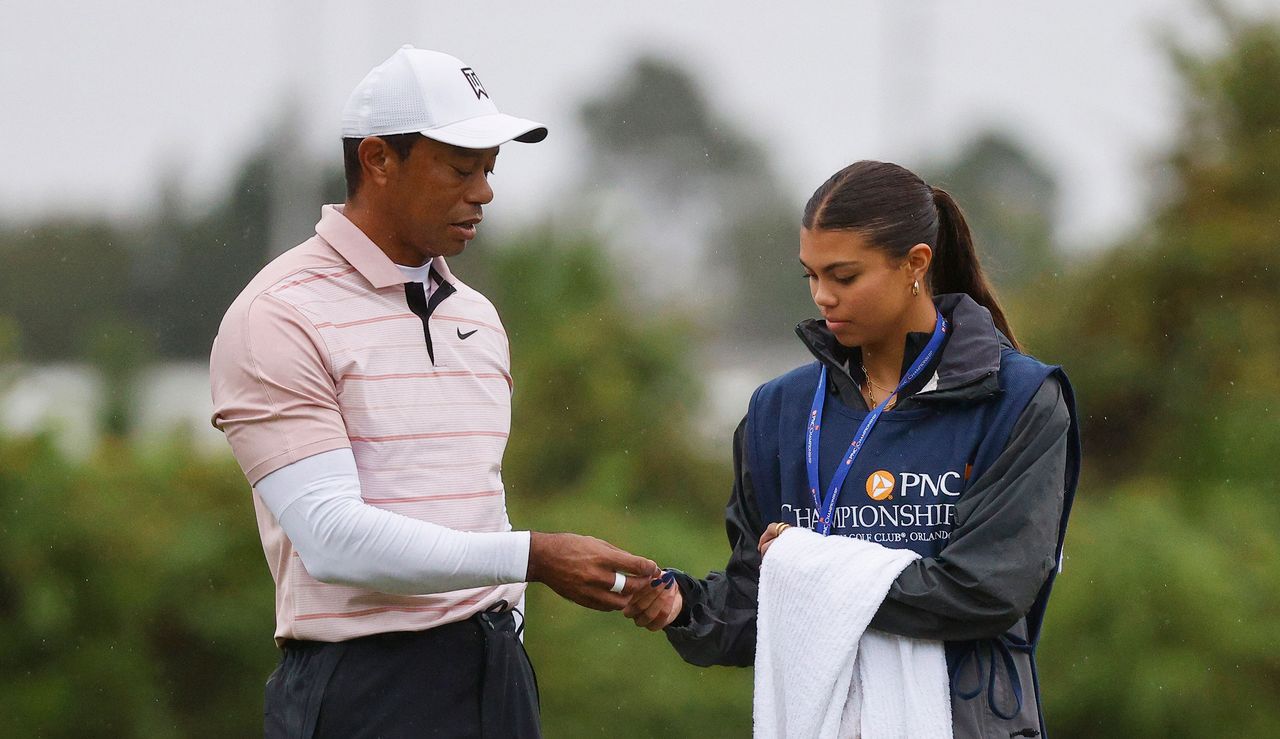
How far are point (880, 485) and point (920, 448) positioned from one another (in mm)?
99

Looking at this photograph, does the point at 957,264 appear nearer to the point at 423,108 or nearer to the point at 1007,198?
the point at 423,108

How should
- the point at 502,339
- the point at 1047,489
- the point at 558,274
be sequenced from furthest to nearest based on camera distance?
the point at 558,274
the point at 502,339
the point at 1047,489

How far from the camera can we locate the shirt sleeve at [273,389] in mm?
2504

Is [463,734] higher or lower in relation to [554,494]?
higher

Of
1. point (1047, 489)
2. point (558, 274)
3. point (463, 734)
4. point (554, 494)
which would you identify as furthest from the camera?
point (558, 274)

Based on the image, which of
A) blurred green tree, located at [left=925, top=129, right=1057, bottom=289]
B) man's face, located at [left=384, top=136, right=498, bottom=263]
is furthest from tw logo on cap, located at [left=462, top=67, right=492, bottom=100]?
blurred green tree, located at [left=925, top=129, right=1057, bottom=289]

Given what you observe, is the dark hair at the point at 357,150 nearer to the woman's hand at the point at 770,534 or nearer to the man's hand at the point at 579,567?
the man's hand at the point at 579,567

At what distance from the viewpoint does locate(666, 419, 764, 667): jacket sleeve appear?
9.59 ft

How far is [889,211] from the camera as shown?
2721 millimetres

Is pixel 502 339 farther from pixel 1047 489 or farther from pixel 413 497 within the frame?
pixel 1047 489

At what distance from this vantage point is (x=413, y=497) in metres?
2.64

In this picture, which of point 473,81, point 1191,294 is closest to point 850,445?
point 473,81

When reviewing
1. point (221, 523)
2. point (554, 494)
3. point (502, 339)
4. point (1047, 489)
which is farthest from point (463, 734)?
point (554, 494)

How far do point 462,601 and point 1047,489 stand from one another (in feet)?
3.63
